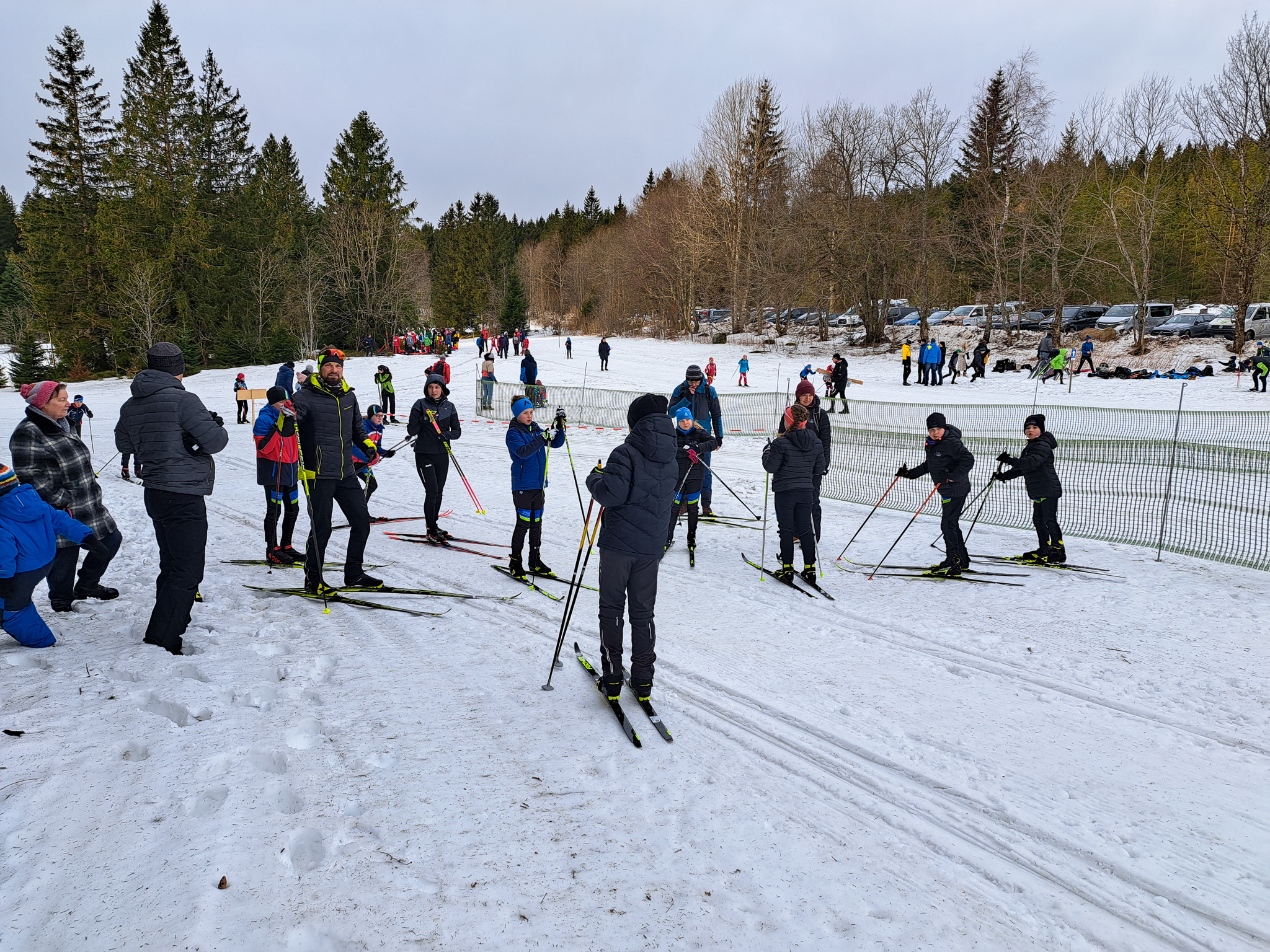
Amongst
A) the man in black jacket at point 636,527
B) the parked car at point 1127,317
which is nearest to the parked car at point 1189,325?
the parked car at point 1127,317

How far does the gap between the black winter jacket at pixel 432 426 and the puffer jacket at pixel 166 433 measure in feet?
11.1

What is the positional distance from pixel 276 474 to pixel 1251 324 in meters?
34.8

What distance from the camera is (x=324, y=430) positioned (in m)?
5.86

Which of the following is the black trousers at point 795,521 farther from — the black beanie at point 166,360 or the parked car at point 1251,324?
the parked car at point 1251,324

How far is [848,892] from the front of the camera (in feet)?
9.66

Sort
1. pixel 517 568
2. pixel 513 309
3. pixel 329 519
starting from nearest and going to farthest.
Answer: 1. pixel 329 519
2. pixel 517 568
3. pixel 513 309

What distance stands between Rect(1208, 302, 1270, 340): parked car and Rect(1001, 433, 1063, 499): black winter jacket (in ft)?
87.1

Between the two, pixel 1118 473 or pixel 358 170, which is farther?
pixel 358 170

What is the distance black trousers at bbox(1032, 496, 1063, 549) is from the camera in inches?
302

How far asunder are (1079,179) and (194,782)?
38021 mm

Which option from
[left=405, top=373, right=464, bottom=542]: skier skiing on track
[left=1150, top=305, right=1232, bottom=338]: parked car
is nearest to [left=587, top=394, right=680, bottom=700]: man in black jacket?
[left=405, top=373, right=464, bottom=542]: skier skiing on track

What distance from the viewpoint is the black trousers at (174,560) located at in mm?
4648

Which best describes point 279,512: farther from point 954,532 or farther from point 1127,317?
point 1127,317

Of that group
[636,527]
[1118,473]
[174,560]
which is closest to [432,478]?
[174,560]
